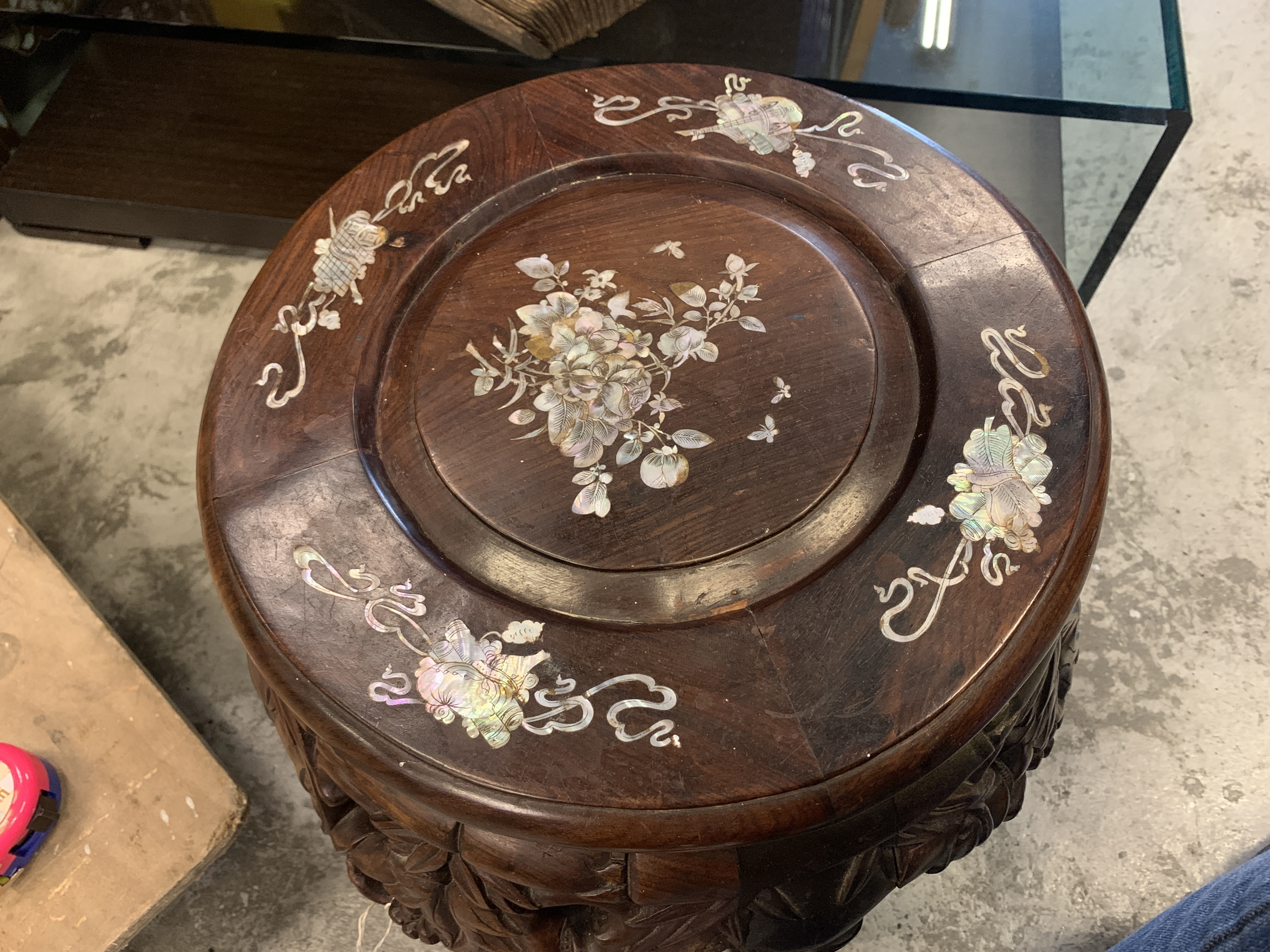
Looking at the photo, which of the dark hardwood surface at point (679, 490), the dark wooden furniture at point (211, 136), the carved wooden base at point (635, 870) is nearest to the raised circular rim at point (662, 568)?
the dark hardwood surface at point (679, 490)

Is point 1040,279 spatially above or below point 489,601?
above

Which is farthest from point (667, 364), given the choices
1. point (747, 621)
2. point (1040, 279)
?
point (1040, 279)

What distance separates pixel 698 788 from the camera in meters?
0.85

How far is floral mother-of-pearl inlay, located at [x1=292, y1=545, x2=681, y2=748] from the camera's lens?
888 mm

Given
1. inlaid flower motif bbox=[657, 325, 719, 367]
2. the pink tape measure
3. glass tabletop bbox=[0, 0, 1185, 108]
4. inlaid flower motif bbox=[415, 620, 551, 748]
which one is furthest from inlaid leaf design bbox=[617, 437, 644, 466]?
the pink tape measure

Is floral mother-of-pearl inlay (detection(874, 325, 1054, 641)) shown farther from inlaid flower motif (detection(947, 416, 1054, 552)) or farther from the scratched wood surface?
the scratched wood surface

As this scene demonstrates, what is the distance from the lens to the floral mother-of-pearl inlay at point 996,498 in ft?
3.04

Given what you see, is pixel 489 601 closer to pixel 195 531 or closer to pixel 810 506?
pixel 810 506

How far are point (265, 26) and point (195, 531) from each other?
2.94 feet

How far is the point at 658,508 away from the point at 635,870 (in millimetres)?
347

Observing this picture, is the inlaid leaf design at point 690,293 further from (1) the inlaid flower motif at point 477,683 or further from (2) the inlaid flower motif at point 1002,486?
(1) the inlaid flower motif at point 477,683

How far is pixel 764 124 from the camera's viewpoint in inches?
48.3

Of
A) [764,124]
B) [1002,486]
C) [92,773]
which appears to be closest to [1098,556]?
[1002,486]

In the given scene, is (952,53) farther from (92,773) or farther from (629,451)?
(92,773)
